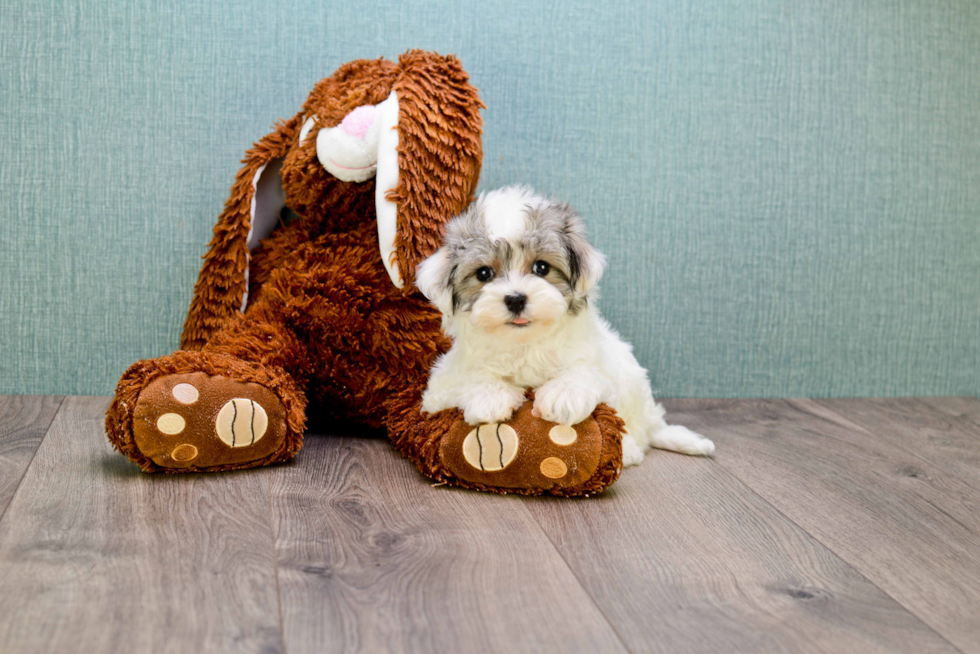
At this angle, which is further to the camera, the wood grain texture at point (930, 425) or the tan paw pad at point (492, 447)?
the wood grain texture at point (930, 425)

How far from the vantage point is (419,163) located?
4.56ft

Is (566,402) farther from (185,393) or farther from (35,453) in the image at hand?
(35,453)

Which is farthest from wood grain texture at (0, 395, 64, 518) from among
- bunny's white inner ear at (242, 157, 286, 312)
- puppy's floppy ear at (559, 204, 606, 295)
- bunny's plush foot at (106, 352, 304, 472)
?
puppy's floppy ear at (559, 204, 606, 295)

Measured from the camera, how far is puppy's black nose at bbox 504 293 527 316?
1.20 m

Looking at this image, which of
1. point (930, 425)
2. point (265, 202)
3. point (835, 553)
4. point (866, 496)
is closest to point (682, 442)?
point (866, 496)

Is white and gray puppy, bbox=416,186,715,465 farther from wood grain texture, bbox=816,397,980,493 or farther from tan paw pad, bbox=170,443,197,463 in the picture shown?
wood grain texture, bbox=816,397,980,493

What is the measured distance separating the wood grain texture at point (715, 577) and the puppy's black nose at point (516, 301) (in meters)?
0.29

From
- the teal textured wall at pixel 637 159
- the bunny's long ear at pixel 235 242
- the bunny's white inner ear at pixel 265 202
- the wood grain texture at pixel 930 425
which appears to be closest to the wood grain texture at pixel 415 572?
the bunny's long ear at pixel 235 242

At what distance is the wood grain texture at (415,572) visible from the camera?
85 centimetres

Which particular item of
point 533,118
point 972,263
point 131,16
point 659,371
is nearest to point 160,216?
point 131,16

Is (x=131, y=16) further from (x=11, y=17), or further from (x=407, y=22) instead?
(x=407, y=22)

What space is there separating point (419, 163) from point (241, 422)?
Answer: 505 mm

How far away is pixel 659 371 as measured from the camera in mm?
1913

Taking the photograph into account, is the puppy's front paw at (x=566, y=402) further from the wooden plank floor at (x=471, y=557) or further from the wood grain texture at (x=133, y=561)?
the wood grain texture at (x=133, y=561)
